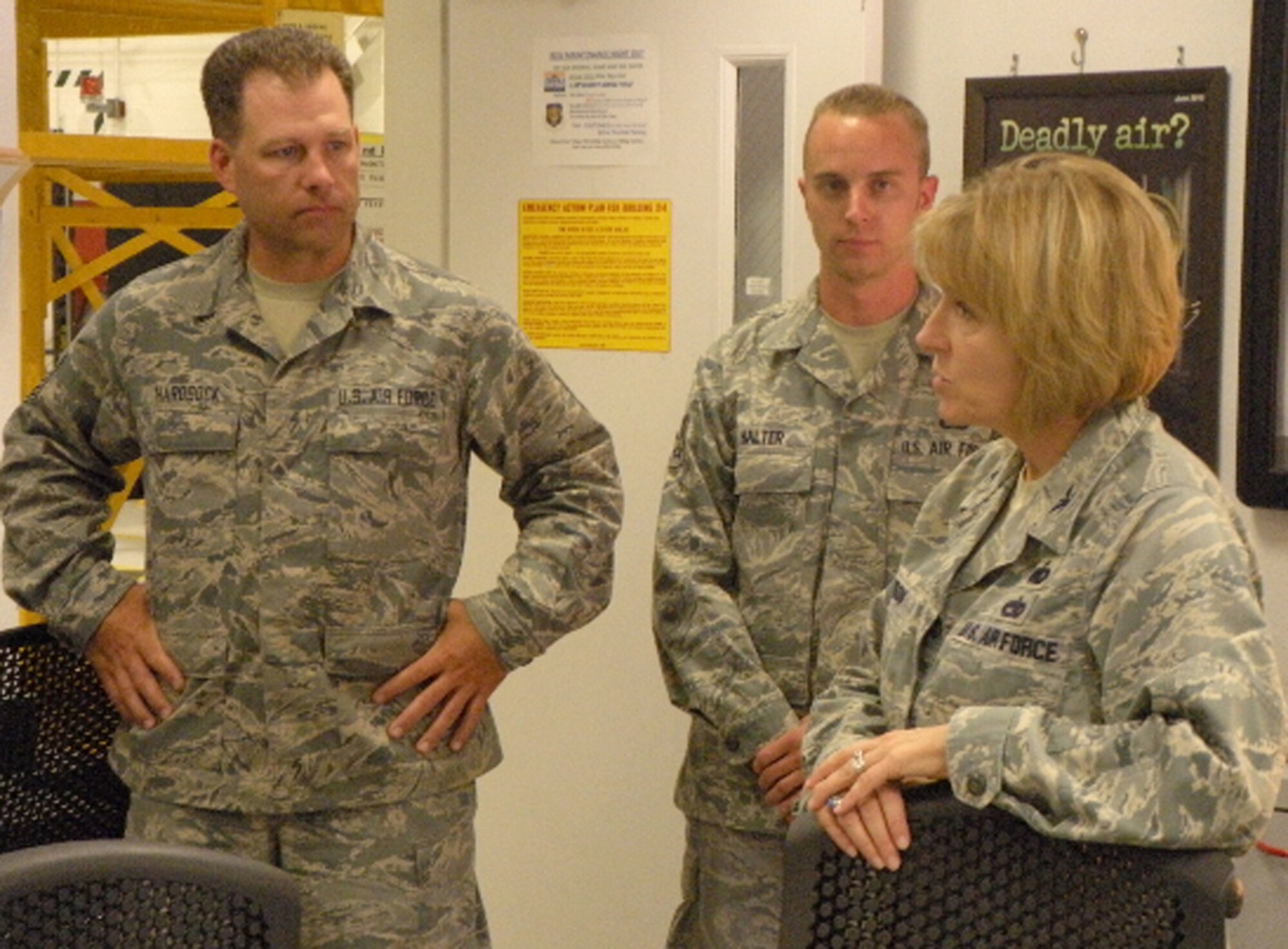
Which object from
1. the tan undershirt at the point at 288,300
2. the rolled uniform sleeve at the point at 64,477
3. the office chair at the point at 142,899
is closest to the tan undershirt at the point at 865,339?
the tan undershirt at the point at 288,300

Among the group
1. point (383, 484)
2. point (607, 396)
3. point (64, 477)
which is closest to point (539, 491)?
point (383, 484)

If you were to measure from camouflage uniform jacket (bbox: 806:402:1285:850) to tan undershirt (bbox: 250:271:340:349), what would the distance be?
2.74 ft

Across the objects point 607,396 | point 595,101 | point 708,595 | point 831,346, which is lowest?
point 708,595

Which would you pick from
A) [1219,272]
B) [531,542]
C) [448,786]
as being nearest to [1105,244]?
[531,542]

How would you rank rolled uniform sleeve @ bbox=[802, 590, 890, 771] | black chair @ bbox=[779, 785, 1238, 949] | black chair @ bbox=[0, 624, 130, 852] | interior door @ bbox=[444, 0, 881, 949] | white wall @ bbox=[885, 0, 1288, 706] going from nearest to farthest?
black chair @ bbox=[779, 785, 1238, 949] < rolled uniform sleeve @ bbox=[802, 590, 890, 771] < black chair @ bbox=[0, 624, 130, 852] < white wall @ bbox=[885, 0, 1288, 706] < interior door @ bbox=[444, 0, 881, 949]

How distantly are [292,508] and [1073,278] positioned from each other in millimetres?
947

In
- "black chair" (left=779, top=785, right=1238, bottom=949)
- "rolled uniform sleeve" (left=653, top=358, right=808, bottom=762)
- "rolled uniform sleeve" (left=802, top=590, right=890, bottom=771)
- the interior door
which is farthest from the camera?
the interior door

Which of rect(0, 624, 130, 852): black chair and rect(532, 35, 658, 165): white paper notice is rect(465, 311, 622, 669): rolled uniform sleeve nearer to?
rect(0, 624, 130, 852): black chair

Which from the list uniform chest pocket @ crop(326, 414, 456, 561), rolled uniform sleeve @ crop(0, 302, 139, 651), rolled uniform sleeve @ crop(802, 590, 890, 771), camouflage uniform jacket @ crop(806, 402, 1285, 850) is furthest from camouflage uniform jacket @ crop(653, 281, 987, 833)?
rolled uniform sleeve @ crop(0, 302, 139, 651)

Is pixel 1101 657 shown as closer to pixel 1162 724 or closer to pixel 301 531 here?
pixel 1162 724

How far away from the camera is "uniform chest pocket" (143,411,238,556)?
188 centimetres

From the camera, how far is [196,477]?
1890 mm

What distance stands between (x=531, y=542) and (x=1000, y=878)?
89 centimetres

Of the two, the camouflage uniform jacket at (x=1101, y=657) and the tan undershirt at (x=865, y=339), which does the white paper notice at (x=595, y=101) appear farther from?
the camouflage uniform jacket at (x=1101, y=657)
